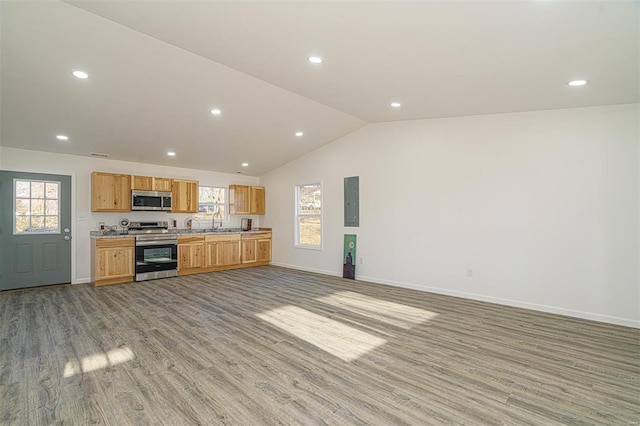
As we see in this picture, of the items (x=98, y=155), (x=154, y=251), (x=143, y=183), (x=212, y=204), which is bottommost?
(x=154, y=251)

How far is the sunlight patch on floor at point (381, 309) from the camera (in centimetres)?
386

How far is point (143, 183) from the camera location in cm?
655

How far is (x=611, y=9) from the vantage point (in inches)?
81.8

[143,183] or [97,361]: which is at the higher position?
[143,183]

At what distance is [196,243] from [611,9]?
284 inches

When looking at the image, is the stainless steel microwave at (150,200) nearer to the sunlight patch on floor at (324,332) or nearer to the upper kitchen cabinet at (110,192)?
the upper kitchen cabinet at (110,192)

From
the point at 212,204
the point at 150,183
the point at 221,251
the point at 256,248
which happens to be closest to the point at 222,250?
the point at 221,251

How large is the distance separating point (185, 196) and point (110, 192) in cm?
147

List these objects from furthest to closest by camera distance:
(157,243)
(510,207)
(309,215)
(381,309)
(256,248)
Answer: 1. (256,248)
2. (309,215)
3. (157,243)
4. (510,207)
5. (381,309)

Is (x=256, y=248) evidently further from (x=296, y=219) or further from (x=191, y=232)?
(x=191, y=232)

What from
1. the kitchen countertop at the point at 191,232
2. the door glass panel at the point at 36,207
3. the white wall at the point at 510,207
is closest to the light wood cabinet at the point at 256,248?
the kitchen countertop at the point at 191,232

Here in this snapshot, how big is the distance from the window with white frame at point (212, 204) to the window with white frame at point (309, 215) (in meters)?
2.08

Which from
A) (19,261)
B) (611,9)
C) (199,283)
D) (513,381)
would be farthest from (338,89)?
(19,261)

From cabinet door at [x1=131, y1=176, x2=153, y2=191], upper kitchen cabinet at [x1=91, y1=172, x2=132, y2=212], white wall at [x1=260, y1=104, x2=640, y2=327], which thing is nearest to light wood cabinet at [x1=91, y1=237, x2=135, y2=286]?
upper kitchen cabinet at [x1=91, y1=172, x2=132, y2=212]
